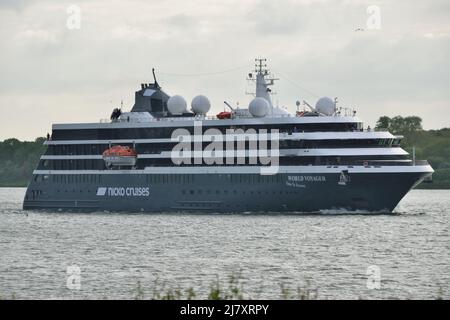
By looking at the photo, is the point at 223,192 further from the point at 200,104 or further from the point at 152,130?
the point at 200,104

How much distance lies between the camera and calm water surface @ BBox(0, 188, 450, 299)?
34.4 metres

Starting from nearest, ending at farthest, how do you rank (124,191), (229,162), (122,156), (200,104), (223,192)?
(223,192) → (229,162) → (122,156) → (124,191) → (200,104)

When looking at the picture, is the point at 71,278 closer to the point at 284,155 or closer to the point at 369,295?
the point at 369,295

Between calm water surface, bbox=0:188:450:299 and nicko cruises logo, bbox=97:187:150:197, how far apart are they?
4.83 metres

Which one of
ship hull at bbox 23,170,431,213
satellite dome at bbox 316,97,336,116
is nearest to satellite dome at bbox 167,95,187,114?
ship hull at bbox 23,170,431,213

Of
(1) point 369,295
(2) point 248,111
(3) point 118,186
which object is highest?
(2) point 248,111

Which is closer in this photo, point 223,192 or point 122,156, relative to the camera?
point 223,192

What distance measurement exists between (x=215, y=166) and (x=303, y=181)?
7.49 metres

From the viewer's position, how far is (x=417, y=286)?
114 feet

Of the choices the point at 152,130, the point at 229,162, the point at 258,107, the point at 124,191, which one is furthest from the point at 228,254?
the point at 124,191

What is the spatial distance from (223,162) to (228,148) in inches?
43.8

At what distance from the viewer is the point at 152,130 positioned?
74125mm

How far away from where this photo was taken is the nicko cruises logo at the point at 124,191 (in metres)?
73.9
